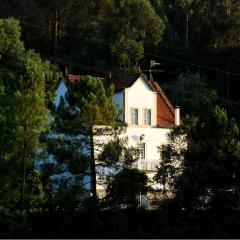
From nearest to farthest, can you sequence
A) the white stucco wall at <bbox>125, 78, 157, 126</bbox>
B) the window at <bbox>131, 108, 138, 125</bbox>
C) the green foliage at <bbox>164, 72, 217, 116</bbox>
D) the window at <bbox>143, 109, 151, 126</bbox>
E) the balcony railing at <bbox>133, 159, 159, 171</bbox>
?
the balcony railing at <bbox>133, 159, 159, 171</bbox> < the white stucco wall at <bbox>125, 78, 157, 126</bbox> < the window at <bbox>131, 108, 138, 125</bbox> < the window at <bbox>143, 109, 151, 126</bbox> < the green foliage at <bbox>164, 72, 217, 116</bbox>

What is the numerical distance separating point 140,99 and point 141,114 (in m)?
1.09

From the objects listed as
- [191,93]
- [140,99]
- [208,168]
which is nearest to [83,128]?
[208,168]

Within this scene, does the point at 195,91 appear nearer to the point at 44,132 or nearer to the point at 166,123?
the point at 166,123

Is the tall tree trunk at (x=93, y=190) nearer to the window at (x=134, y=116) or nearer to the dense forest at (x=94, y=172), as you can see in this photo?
the dense forest at (x=94, y=172)

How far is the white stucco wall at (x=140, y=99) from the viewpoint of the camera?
48531mm

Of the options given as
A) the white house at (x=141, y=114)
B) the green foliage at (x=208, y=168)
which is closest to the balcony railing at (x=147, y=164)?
the white house at (x=141, y=114)

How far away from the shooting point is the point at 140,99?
49.2 meters

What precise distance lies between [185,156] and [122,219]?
14.5 ft

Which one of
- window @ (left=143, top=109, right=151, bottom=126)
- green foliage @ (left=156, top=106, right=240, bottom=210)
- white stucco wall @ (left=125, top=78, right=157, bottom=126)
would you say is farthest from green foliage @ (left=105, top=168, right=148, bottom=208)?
window @ (left=143, top=109, right=151, bottom=126)

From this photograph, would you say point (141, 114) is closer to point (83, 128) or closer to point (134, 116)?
point (134, 116)

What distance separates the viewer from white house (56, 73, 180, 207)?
48562 millimetres

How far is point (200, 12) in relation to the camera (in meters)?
84.2

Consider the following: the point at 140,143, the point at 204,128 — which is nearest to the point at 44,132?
the point at 204,128

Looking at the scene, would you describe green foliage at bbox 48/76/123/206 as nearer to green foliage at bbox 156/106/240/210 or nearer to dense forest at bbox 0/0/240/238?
dense forest at bbox 0/0/240/238
